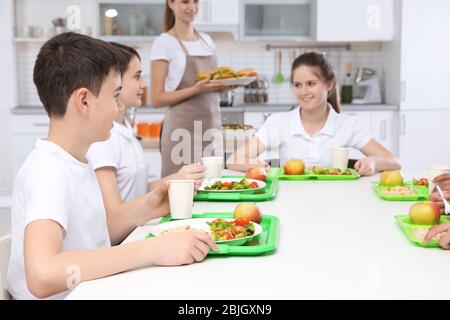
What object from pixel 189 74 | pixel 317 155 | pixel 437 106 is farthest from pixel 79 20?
pixel 317 155

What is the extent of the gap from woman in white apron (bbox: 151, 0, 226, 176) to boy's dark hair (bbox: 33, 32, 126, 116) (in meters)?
1.89

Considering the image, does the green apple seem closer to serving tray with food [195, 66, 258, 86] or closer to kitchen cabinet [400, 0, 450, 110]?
serving tray with food [195, 66, 258, 86]

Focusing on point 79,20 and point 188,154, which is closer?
point 188,154

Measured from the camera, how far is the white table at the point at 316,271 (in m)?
1.22

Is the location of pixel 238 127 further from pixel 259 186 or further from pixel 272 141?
pixel 259 186

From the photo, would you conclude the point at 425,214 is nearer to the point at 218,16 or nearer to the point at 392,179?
the point at 392,179

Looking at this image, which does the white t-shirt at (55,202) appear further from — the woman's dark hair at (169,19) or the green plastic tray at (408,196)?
the woman's dark hair at (169,19)

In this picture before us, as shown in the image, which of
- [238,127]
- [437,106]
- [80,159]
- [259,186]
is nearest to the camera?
[80,159]

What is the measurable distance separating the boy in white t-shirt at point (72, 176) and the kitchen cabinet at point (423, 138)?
13.2 feet

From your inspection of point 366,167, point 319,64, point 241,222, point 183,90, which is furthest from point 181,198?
point 183,90

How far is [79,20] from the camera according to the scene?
5.63 m

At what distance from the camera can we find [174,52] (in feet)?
11.7
